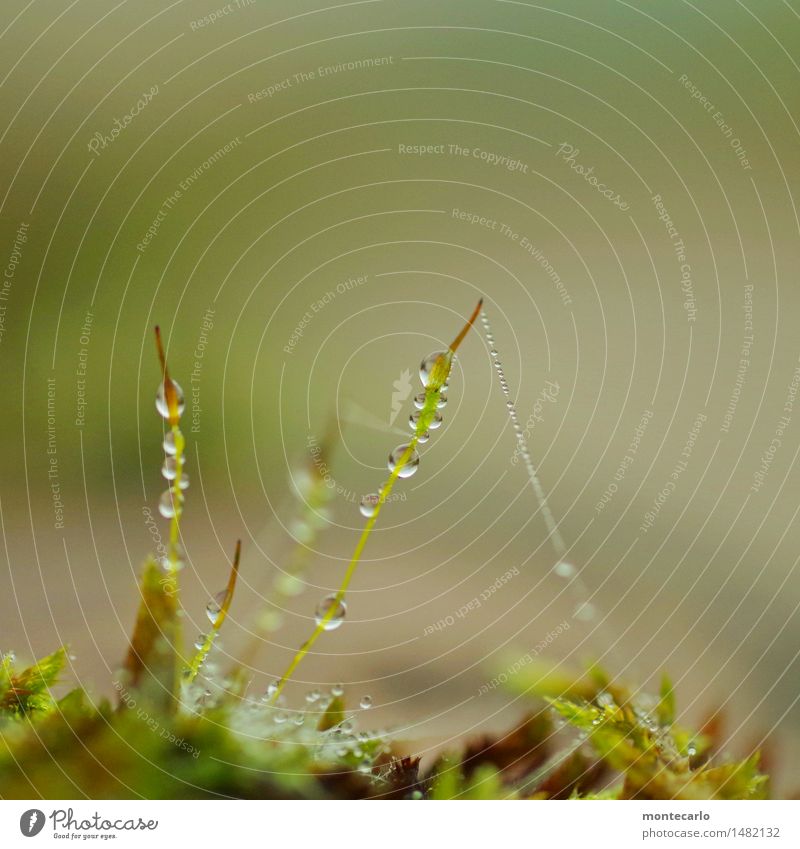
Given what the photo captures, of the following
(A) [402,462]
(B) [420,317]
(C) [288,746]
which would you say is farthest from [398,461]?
(C) [288,746]

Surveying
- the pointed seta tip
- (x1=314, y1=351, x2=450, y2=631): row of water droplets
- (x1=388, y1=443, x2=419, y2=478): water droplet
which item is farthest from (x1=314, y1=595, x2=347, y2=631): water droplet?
the pointed seta tip

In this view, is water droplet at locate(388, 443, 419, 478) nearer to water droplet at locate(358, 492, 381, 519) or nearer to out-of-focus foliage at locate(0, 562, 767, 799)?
water droplet at locate(358, 492, 381, 519)

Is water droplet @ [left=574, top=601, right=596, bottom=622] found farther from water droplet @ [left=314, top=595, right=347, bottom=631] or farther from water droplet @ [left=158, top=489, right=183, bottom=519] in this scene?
water droplet @ [left=158, top=489, right=183, bottom=519]

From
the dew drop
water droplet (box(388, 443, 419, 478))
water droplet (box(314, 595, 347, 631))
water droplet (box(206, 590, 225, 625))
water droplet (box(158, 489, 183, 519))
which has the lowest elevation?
water droplet (box(314, 595, 347, 631))

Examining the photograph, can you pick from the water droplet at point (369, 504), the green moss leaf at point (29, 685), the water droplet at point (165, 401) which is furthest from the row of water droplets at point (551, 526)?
the green moss leaf at point (29, 685)

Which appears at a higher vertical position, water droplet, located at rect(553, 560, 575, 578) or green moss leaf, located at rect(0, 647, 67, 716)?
water droplet, located at rect(553, 560, 575, 578)

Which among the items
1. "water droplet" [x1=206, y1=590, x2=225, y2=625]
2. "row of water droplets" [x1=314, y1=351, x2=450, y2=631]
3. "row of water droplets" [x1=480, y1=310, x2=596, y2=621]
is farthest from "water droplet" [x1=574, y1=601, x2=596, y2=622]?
"water droplet" [x1=206, y1=590, x2=225, y2=625]

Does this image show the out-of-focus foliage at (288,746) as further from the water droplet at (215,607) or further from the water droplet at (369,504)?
Result: the water droplet at (369,504)

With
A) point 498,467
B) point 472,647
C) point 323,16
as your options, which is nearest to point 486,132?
point 323,16
